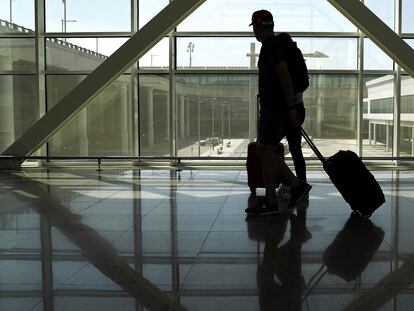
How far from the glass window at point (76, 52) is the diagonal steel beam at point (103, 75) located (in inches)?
91.0

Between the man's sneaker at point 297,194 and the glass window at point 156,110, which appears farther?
the glass window at point 156,110

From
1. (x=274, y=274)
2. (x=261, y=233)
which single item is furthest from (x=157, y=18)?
(x=274, y=274)

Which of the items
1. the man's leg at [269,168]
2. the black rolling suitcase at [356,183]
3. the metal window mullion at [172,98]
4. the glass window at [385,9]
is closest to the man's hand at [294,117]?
the man's leg at [269,168]

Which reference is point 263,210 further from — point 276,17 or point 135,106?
point 276,17

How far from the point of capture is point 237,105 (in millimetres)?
13164

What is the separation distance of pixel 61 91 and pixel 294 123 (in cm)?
892

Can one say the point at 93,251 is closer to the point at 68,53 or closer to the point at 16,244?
the point at 16,244

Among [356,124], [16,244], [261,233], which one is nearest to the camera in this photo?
[16,244]

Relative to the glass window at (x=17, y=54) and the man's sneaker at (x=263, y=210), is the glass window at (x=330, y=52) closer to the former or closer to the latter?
the glass window at (x=17, y=54)

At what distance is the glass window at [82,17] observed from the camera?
12.7 m

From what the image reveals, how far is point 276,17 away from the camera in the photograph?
503 inches

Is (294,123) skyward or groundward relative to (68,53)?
groundward

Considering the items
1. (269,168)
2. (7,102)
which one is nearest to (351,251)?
(269,168)

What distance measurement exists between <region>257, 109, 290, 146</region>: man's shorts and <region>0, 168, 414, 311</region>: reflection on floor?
2.52 ft
